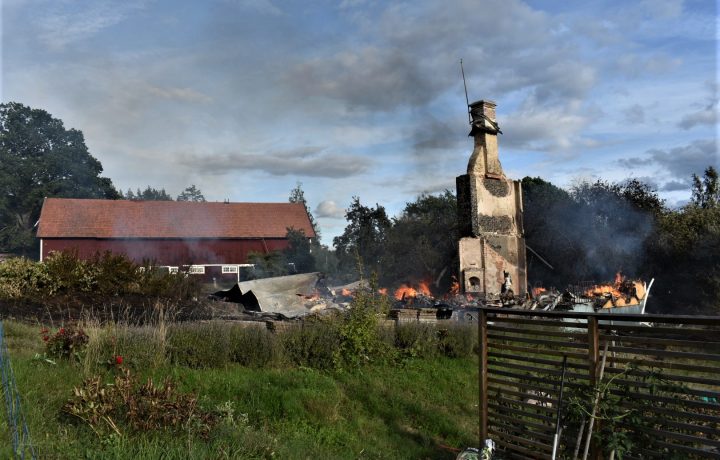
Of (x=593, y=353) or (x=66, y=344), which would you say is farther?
(x=66, y=344)

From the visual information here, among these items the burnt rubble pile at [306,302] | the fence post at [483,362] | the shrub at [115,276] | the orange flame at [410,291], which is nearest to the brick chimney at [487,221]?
the burnt rubble pile at [306,302]

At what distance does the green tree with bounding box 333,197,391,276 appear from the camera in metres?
23.7

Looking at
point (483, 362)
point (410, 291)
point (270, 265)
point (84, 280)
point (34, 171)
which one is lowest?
point (483, 362)

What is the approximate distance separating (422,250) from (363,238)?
349 centimetres

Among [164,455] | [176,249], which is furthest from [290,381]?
[176,249]

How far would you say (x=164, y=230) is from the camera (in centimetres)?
3562

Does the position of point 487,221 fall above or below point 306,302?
above

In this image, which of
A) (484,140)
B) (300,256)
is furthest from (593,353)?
(300,256)

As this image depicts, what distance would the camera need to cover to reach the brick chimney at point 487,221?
18844mm

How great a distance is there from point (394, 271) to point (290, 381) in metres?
14.8

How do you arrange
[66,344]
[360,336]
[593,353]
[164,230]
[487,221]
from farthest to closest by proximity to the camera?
1. [164,230]
2. [487,221]
3. [360,336]
4. [66,344]
5. [593,353]

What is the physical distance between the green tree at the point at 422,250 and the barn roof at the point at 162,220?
Result: 13853 mm

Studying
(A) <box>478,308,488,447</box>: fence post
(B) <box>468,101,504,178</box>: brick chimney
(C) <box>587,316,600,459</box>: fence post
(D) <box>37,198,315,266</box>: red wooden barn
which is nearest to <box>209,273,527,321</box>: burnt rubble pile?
(B) <box>468,101,504,178</box>: brick chimney

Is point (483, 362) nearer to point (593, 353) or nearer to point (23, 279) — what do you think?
point (593, 353)
